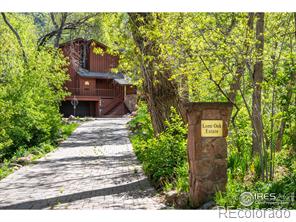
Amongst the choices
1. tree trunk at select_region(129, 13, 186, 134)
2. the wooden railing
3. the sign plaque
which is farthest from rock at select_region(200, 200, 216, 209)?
the wooden railing

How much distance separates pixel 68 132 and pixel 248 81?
14.2 m

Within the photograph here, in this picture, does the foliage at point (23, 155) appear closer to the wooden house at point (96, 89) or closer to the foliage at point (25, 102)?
the foliage at point (25, 102)

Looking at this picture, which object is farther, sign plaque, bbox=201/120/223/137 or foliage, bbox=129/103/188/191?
foliage, bbox=129/103/188/191

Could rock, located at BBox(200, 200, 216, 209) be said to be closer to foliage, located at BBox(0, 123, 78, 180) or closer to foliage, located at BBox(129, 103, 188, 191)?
foliage, located at BBox(129, 103, 188, 191)

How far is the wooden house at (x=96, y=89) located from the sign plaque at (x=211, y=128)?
33.5m

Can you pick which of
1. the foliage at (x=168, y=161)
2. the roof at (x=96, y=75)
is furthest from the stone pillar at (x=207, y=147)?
the roof at (x=96, y=75)

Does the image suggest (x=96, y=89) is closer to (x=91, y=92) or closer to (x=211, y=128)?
(x=91, y=92)

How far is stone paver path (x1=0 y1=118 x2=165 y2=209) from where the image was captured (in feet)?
23.9

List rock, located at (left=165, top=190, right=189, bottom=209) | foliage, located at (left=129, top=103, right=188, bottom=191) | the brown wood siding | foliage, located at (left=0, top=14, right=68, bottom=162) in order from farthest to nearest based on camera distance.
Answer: the brown wood siding → foliage, located at (left=0, top=14, right=68, bottom=162) → foliage, located at (left=129, top=103, right=188, bottom=191) → rock, located at (left=165, top=190, right=189, bottom=209)

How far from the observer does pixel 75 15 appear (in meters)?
32.5

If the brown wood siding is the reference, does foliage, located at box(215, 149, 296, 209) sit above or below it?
below

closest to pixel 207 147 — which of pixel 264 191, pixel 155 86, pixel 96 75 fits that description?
pixel 264 191

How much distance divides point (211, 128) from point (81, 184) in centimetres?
357

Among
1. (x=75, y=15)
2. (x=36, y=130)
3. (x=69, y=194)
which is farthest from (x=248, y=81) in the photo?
(x=75, y=15)
